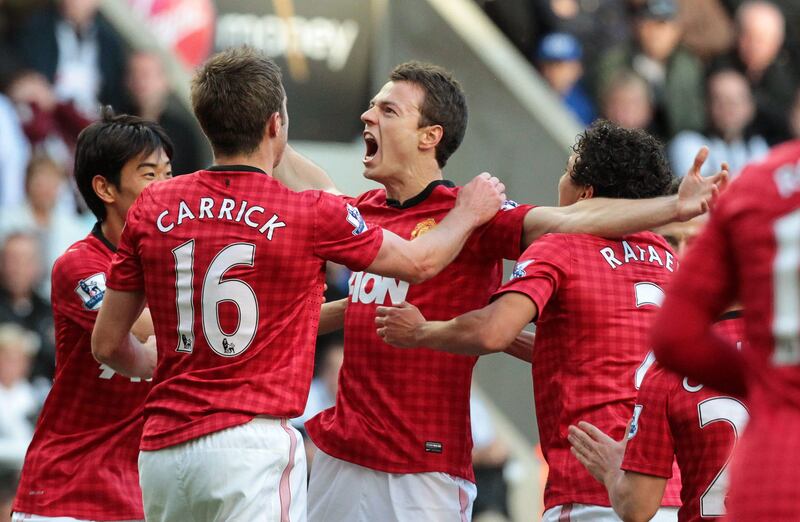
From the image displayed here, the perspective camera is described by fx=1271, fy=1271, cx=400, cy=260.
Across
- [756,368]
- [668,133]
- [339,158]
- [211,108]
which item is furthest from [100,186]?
[668,133]

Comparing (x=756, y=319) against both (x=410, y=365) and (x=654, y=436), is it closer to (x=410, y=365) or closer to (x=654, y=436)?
(x=654, y=436)

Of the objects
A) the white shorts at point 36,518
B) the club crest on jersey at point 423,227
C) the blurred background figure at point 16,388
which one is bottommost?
the blurred background figure at point 16,388

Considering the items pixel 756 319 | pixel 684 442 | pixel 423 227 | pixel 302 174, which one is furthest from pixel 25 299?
pixel 756 319

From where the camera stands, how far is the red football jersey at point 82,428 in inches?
196

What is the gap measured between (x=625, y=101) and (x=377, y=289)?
791 cm

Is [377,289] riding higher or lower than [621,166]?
lower

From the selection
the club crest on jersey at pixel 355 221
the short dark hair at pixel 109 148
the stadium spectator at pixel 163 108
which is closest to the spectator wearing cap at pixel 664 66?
the stadium spectator at pixel 163 108

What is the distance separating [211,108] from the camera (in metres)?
4.38

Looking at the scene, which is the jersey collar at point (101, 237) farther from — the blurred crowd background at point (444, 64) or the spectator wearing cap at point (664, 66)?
the spectator wearing cap at point (664, 66)

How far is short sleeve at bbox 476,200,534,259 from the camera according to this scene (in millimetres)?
4935

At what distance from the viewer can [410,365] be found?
5.02 metres

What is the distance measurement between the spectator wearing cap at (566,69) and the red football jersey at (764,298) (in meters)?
9.51

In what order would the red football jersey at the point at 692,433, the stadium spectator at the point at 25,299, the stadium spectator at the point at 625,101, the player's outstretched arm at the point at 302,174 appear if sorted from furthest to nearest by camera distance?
the stadium spectator at the point at 625,101 < the stadium spectator at the point at 25,299 < the player's outstretched arm at the point at 302,174 < the red football jersey at the point at 692,433

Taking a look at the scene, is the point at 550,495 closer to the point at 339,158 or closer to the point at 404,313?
the point at 404,313
